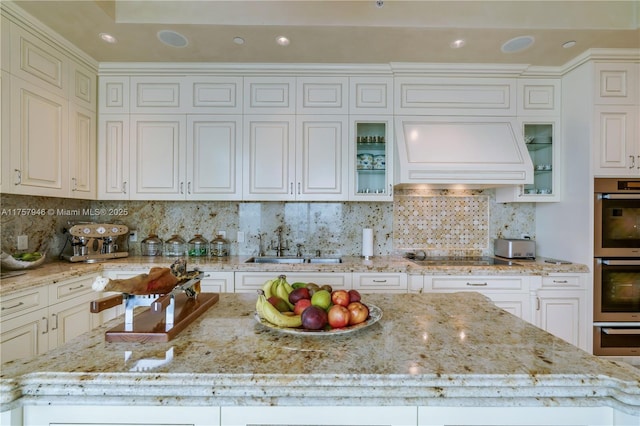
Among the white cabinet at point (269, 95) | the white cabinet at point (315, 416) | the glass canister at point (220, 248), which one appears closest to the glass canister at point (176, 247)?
the glass canister at point (220, 248)

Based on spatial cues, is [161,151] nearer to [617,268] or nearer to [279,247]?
[279,247]

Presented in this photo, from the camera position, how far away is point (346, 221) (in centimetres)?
313

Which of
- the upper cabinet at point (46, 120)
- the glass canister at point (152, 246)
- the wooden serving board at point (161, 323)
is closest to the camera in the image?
the wooden serving board at point (161, 323)

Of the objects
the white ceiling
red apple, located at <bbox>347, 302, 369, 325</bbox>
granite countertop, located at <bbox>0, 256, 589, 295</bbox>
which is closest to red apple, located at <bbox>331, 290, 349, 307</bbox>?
red apple, located at <bbox>347, 302, 369, 325</bbox>

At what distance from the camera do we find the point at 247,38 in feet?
7.82

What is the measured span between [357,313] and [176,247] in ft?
8.38

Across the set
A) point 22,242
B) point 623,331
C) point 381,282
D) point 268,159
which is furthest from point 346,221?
point 22,242

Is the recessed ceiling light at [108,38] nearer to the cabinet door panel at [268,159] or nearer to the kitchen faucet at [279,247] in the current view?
the cabinet door panel at [268,159]

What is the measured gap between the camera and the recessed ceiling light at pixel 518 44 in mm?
2365

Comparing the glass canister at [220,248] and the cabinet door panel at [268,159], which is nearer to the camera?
the cabinet door panel at [268,159]

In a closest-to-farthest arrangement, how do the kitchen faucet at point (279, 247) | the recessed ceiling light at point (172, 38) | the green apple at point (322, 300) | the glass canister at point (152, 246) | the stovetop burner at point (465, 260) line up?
1. the green apple at point (322, 300)
2. the recessed ceiling light at point (172, 38)
3. the stovetop burner at point (465, 260)
4. the glass canister at point (152, 246)
5. the kitchen faucet at point (279, 247)

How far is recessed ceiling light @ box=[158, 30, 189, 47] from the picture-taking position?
231cm

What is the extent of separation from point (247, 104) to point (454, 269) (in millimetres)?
2321

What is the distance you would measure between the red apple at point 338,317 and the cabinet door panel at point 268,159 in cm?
187
